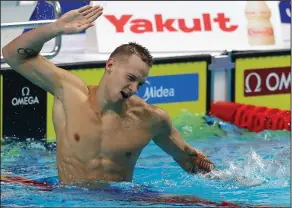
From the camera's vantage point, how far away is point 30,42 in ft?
13.4

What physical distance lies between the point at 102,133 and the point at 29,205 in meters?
0.48

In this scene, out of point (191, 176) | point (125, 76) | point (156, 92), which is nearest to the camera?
point (125, 76)

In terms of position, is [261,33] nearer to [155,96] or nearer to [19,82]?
[155,96]

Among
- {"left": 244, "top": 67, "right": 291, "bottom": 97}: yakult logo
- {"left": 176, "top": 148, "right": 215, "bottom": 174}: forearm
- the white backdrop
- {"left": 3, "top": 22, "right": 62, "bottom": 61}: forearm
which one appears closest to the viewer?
{"left": 3, "top": 22, "right": 62, "bottom": 61}: forearm

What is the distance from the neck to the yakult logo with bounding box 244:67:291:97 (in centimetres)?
307

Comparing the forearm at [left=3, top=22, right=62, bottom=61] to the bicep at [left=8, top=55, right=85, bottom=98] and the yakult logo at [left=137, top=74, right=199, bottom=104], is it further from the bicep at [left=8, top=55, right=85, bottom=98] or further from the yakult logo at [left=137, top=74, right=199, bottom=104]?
the yakult logo at [left=137, top=74, right=199, bottom=104]

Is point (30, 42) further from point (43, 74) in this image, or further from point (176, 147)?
point (176, 147)

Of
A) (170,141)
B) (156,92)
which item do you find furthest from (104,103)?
(156,92)

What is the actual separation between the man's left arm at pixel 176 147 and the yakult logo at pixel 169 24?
8.94ft

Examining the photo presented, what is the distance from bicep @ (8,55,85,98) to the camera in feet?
13.8

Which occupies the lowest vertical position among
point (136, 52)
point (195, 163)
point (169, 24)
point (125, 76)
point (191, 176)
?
point (191, 176)

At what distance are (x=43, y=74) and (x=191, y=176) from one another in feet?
3.44

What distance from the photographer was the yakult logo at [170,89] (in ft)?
22.1

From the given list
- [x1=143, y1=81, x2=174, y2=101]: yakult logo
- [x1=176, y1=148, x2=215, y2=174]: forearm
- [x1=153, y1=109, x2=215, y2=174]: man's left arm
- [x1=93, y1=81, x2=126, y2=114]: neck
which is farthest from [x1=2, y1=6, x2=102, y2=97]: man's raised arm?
[x1=143, y1=81, x2=174, y2=101]: yakult logo
